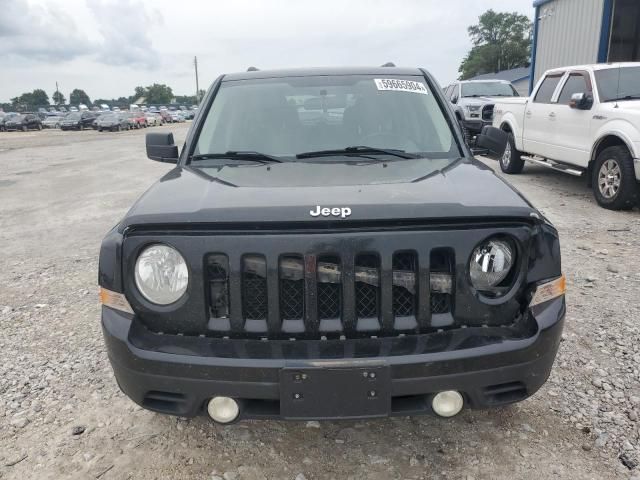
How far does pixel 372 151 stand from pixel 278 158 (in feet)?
1.74

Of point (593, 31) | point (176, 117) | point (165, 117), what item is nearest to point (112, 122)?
point (165, 117)

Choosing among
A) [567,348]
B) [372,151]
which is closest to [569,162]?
[567,348]

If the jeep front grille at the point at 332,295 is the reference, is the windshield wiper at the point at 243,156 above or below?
above

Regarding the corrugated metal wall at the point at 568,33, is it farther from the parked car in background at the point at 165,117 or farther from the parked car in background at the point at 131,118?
the parked car in background at the point at 165,117

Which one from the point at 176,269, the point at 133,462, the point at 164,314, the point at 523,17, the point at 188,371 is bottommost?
the point at 133,462

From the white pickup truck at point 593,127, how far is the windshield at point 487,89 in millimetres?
6458

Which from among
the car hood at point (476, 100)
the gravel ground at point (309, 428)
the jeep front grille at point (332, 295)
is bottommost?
the gravel ground at point (309, 428)

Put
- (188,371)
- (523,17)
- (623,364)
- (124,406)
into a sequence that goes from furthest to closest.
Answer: (523,17) → (623,364) → (124,406) → (188,371)

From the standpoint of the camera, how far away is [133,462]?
240 centimetres

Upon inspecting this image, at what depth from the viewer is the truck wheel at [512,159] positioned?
32.9 ft

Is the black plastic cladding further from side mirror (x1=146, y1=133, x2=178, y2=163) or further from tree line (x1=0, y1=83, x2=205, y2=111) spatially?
tree line (x1=0, y1=83, x2=205, y2=111)

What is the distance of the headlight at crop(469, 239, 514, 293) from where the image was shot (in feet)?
6.70

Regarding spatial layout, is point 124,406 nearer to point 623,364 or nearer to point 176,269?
point 176,269

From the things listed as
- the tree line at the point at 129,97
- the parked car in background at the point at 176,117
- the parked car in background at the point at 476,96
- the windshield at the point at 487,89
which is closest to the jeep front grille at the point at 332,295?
the parked car in background at the point at 476,96
